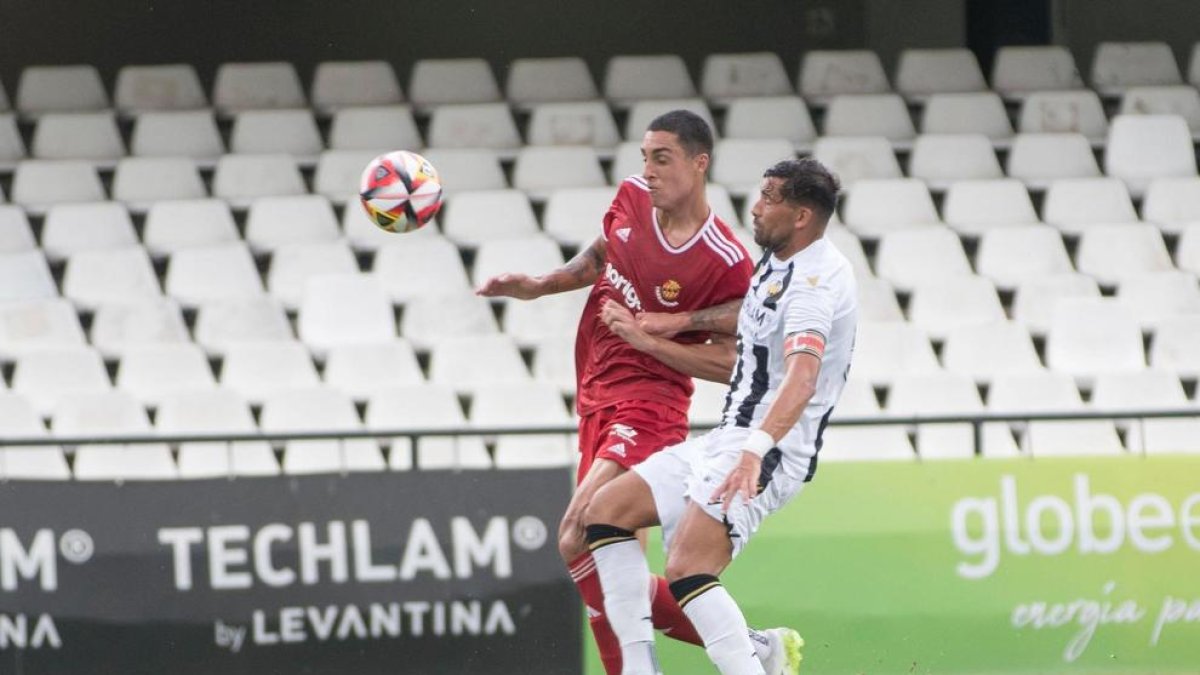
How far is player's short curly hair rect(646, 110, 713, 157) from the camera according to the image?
666cm

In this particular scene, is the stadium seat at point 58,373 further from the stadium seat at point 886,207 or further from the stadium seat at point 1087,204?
the stadium seat at point 1087,204

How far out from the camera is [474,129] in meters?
12.2

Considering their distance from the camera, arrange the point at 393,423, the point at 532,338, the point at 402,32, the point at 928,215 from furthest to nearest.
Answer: the point at 402,32
the point at 928,215
the point at 532,338
the point at 393,423

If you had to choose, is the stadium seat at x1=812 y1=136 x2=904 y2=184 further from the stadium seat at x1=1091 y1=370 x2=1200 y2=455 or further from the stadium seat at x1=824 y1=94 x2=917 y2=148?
the stadium seat at x1=1091 y1=370 x2=1200 y2=455

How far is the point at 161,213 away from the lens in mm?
11125

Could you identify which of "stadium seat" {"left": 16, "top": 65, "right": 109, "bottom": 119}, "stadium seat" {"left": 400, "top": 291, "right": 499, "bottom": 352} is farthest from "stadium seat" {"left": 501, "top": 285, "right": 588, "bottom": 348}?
"stadium seat" {"left": 16, "top": 65, "right": 109, "bottom": 119}

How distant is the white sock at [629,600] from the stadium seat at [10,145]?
252 inches

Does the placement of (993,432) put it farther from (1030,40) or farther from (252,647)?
(1030,40)

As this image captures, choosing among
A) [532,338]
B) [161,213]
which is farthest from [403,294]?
[161,213]

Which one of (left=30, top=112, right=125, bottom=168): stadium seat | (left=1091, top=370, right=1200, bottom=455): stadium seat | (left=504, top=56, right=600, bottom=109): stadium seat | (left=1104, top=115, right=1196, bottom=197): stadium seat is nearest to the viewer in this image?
(left=1091, top=370, right=1200, bottom=455): stadium seat

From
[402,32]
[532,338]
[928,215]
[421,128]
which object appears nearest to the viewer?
[532,338]

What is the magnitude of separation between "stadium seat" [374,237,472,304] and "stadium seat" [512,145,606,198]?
99 cm

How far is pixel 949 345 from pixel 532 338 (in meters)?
2.21

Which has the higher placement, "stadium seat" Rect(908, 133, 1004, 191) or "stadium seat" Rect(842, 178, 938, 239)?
"stadium seat" Rect(908, 133, 1004, 191)
